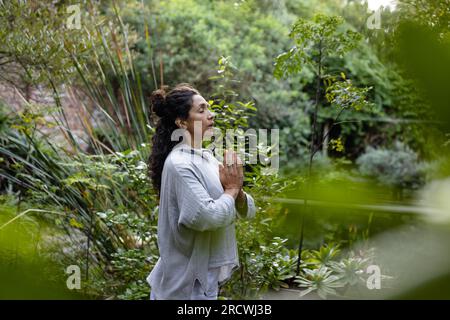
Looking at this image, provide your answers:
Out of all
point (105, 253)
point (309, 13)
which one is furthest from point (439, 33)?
point (309, 13)

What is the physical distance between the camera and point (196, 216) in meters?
1.44

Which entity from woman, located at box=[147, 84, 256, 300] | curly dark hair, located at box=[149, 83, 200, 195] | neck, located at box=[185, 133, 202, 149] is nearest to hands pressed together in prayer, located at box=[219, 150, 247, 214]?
woman, located at box=[147, 84, 256, 300]

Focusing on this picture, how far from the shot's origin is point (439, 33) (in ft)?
0.80

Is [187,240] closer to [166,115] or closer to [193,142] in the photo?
[193,142]

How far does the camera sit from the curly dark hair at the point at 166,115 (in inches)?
69.8

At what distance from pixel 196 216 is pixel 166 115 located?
0.50m

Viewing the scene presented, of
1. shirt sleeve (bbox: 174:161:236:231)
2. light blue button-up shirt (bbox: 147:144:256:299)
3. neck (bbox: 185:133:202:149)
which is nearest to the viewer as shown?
shirt sleeve (bbox: 174:161:236:231)

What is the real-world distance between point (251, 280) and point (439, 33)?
239 centimetres

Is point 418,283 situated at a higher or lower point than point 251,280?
higher

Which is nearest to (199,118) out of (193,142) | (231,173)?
(193,142)

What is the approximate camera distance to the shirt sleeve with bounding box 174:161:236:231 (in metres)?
1.43

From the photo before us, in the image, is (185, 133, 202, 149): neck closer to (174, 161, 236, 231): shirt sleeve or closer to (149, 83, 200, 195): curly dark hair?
(149, 83, 200, 195): curly dark hair

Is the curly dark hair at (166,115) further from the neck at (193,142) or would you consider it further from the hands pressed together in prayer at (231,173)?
the hands pressed together in prayer at (231,173)

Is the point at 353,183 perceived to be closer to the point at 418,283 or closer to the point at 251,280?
the point at 418,283
